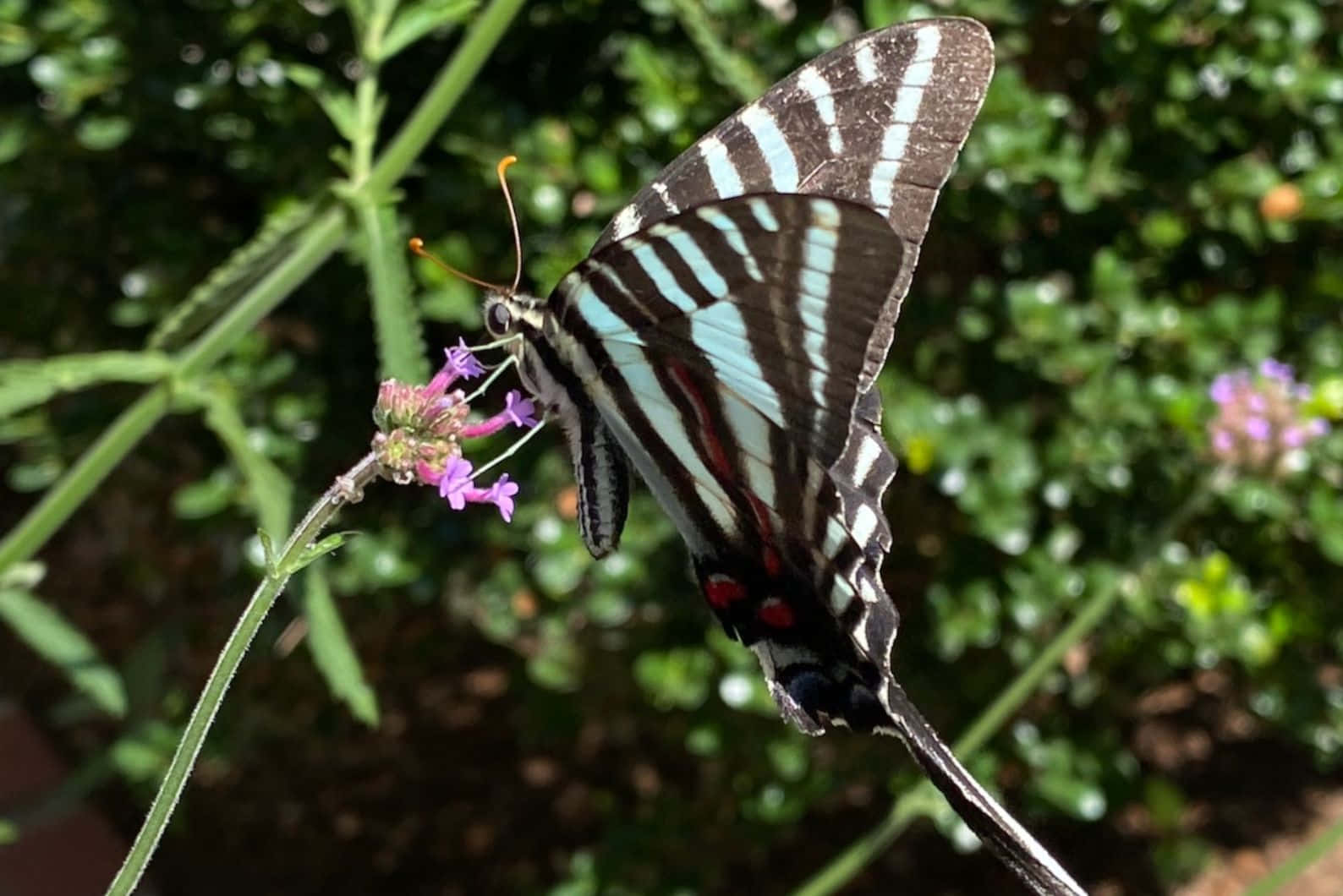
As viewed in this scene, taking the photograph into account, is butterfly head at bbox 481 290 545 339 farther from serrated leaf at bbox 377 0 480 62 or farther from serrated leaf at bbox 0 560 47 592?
serrated leaf at bbox 0 560 47 592

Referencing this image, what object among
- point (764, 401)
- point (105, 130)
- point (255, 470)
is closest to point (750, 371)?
point (764, 401)

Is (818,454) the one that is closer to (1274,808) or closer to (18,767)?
(18,767)

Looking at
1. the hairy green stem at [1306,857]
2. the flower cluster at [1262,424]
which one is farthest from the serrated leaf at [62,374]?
the hairy green stem at [1306,857]

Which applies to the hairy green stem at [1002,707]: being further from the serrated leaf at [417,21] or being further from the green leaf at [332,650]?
the serrated leaf at [417,21]

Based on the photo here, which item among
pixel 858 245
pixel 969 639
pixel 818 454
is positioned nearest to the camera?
pixel 858 245

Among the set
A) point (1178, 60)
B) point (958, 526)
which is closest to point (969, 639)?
point (958, 526)

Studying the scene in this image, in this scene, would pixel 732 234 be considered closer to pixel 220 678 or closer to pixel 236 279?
pixel 220 678

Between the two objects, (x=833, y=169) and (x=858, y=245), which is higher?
(x=858, y=245)
